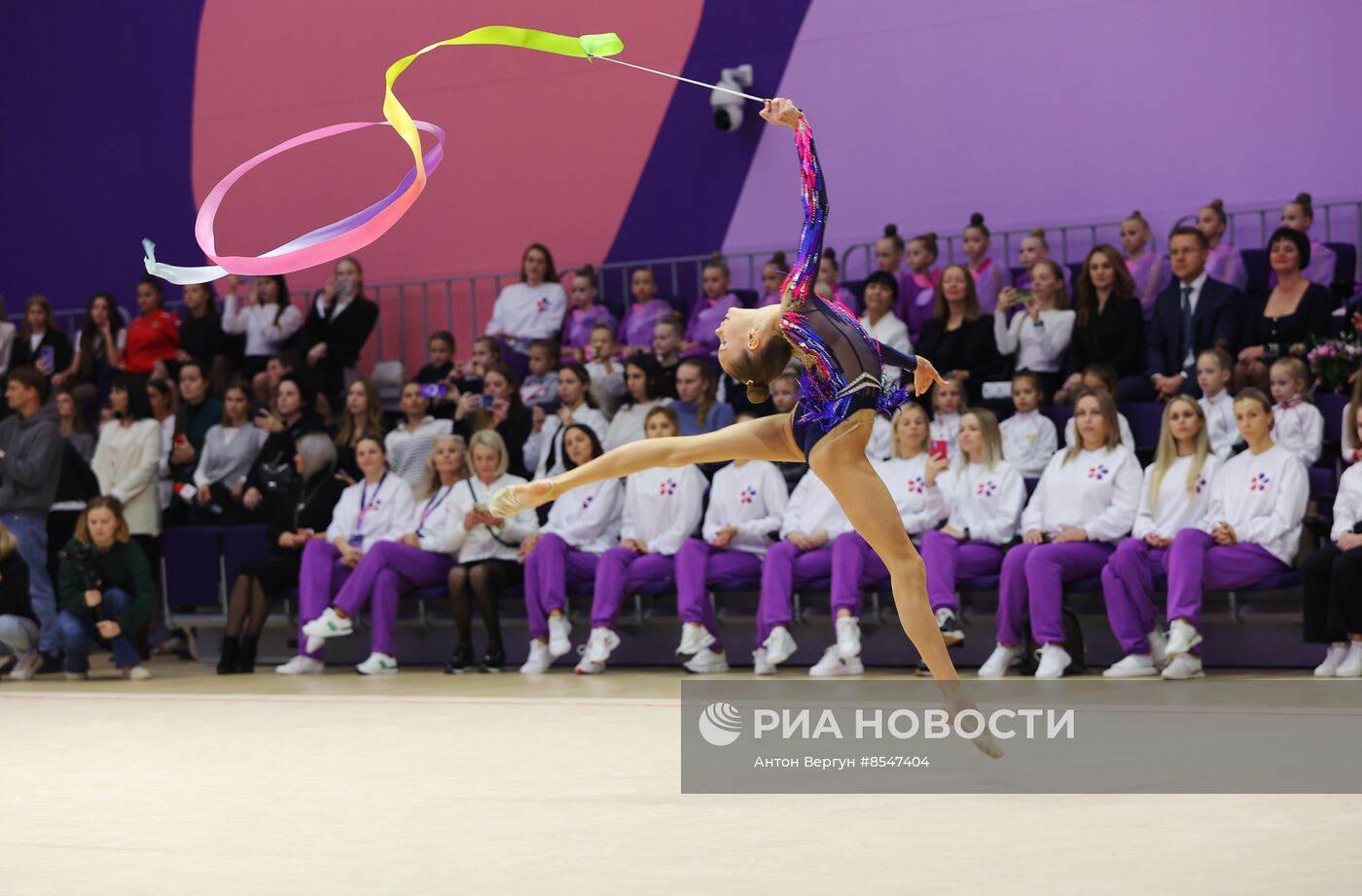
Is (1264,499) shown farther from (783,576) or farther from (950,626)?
(783,576)

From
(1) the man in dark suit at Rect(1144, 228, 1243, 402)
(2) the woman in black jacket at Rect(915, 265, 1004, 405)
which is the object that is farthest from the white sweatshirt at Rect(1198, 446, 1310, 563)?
(2) the woman in black jacket at Rect(915, 265, 1004, 405)

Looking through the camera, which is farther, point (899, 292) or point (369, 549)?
point (899, 292)

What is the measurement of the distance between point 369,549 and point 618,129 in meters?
4.46

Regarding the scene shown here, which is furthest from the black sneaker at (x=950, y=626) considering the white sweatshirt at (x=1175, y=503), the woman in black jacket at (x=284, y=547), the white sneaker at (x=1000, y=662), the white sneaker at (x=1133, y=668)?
the woman in black jacket at (x=284, y=547)

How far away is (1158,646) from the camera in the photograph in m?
7.63

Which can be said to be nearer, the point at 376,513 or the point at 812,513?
the point at 812,513

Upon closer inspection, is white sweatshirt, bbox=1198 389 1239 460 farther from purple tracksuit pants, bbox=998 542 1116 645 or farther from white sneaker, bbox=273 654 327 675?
white sneaker, bbox=273 654 327 675

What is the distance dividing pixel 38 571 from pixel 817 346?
614 centimetres

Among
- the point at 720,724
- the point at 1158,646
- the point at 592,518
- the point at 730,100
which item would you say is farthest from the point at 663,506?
the point at 730,100

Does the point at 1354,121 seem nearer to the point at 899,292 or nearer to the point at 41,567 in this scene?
the point at 899,292

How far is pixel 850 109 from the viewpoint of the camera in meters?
11.3

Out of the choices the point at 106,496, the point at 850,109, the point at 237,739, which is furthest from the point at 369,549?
the point at 850,109

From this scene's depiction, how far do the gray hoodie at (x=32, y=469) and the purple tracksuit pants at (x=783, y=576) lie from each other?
4.23m

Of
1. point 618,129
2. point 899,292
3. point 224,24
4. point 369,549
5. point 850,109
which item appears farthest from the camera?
point 224,24
